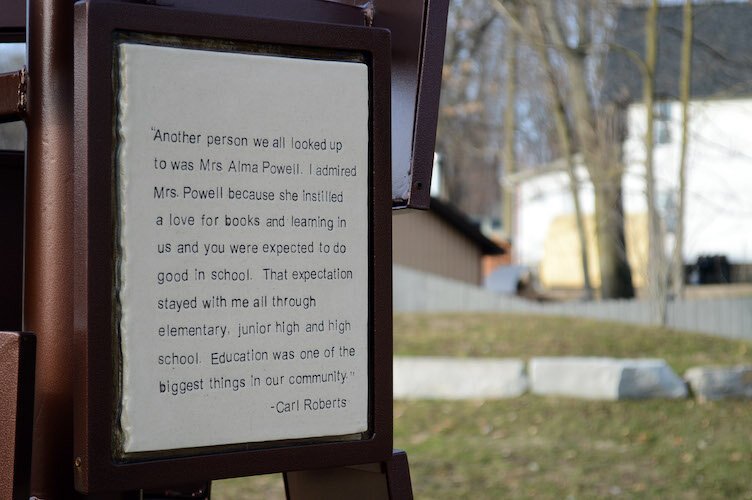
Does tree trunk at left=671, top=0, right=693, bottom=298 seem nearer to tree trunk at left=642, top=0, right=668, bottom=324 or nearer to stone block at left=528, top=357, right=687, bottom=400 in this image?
tree trunk at left=642, top=0, right=668, bottom=324

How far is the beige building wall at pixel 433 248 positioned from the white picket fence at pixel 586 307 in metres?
2.60

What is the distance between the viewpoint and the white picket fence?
1373cm

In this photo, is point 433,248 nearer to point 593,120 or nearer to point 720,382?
point 593,120

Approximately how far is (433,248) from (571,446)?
1137 cm

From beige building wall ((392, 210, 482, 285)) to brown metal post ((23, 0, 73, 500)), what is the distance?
15861 mm

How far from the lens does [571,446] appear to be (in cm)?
751

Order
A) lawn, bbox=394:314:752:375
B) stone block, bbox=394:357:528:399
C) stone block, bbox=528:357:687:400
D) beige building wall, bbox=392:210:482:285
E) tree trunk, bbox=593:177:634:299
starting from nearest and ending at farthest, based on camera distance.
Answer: stone block, bbox=528:357:687:400
stone block, bbox=394:357:528:399
lawn, bbox=394:314:752:375
tree trunk, bbox=593:177:634:299
beige building wall, bbox=392:210:482:285

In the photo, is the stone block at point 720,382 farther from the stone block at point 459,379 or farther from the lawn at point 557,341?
the stone block at point 459,379

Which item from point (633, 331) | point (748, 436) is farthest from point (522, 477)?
point (633, 331)

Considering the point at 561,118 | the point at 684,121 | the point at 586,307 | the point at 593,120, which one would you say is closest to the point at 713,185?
the point at 561,118

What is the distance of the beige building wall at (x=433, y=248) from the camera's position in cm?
1820

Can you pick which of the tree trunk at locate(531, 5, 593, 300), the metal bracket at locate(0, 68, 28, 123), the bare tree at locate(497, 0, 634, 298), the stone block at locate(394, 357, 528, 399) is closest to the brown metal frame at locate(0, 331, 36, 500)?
the metal bracket at locate(0, 68, 28, 123)

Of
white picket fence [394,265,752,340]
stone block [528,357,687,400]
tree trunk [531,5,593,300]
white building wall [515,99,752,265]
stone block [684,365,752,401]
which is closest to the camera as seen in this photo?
stone block [528,357,687,400]

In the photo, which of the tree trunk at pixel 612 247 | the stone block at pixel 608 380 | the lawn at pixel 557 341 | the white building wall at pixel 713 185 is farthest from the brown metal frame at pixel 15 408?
the white building wall at pixel 713 185
